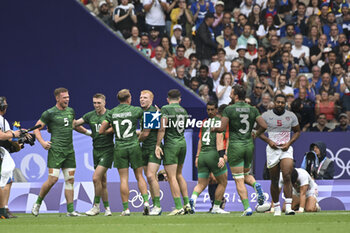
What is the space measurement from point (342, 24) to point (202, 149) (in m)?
9.84

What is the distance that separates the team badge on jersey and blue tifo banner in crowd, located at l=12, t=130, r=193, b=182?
166 inches

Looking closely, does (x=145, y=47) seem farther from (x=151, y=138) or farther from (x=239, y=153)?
(x=239, y=153)

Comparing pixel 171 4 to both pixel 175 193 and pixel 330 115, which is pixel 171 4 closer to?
pixel 330 115

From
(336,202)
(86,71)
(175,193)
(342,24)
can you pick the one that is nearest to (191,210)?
(175,193)

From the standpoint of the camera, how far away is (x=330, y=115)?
65.1ft

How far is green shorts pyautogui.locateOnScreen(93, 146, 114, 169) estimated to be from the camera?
48.7ft

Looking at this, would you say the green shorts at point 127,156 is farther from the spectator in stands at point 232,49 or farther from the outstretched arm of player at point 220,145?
the spectator in stands at point 232,49

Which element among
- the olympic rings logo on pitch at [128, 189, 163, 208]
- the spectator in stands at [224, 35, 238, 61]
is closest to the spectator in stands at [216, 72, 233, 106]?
the spectator in stands at [224, 35, 238, 61]

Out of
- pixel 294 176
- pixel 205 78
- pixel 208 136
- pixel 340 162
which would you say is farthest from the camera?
pixel 205 78

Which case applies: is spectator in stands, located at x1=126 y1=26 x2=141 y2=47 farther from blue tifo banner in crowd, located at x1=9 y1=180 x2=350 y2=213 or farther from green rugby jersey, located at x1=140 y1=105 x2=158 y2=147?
green rugby jersey, located at x1=140 y1=105 x2=158 y2=147

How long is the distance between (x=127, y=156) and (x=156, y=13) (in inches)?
345

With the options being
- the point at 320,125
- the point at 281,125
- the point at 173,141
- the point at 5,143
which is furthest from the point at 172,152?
the point at 320,125

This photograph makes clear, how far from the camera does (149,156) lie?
47.8 feet

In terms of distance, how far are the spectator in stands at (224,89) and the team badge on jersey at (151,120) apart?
581 centimetres
